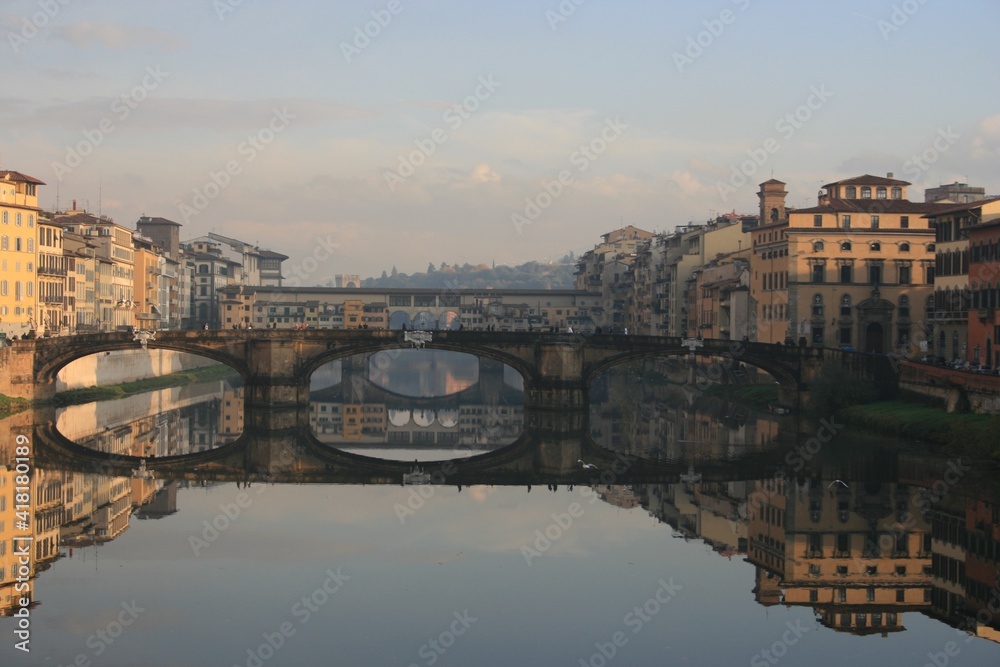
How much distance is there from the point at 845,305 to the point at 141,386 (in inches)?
1865

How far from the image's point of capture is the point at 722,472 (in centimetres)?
4938

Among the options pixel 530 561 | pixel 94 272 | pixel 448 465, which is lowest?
pixel 530 561

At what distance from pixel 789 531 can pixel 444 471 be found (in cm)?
1786

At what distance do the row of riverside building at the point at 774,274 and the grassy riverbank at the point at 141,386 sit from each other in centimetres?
513

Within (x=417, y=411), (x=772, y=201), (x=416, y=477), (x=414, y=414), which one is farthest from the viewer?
(x=772, y=201)

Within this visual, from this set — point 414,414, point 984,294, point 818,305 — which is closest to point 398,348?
point 414,414

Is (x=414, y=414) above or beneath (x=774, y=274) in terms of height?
beneath

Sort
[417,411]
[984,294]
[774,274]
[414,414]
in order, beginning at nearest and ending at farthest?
[984,294] → [774,274] → [414,414] → [417,411]

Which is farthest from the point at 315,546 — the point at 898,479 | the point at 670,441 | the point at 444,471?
the point at 670,441

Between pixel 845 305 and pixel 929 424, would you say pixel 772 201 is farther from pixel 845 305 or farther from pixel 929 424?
pixel 929 424

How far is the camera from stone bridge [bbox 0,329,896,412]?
70688mm

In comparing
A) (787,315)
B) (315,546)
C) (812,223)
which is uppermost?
(812,223)

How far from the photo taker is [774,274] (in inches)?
3196

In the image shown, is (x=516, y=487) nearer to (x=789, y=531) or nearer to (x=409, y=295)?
(x=789, y=531)
